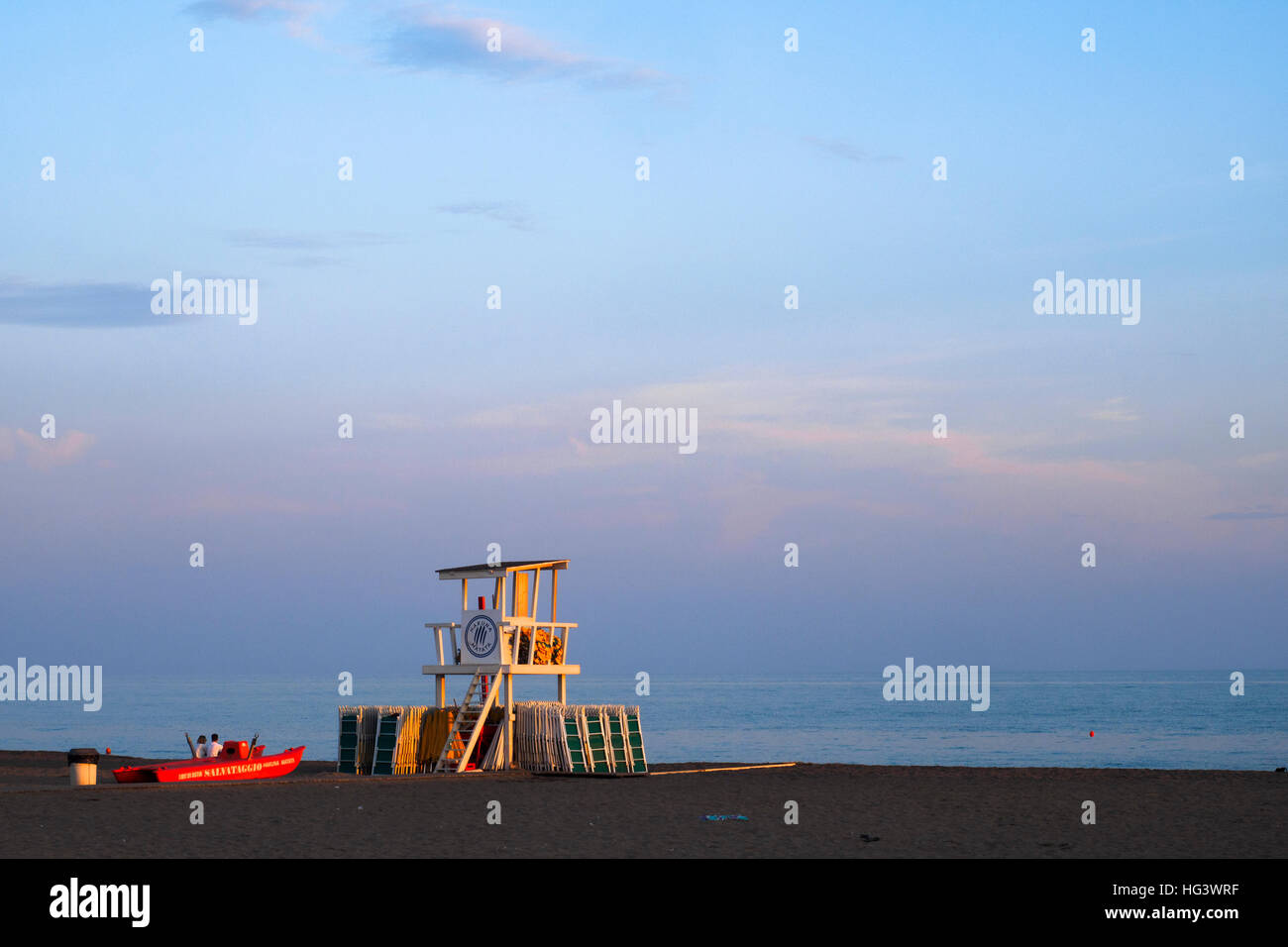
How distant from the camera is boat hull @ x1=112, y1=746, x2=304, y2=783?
27.1m

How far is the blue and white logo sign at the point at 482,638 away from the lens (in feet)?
100

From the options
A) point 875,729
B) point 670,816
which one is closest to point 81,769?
point 670,816

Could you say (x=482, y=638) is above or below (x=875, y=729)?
above

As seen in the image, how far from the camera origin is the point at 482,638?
3078 cm

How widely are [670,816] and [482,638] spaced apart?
10.6m

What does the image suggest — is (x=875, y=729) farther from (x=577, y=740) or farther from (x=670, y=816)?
(x=670, y=816)

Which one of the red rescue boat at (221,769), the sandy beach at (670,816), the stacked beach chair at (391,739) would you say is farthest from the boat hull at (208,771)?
the stacked beach chair at (391,739)

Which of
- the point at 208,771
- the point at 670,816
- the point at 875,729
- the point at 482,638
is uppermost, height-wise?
the point at 482,638

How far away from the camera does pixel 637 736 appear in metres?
30.3

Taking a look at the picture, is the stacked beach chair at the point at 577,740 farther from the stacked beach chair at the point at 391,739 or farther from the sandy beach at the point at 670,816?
the stacked beach chair at the point at 391,739

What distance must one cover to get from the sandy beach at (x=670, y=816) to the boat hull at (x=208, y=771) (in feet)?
1.41

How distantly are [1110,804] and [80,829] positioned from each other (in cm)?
1555

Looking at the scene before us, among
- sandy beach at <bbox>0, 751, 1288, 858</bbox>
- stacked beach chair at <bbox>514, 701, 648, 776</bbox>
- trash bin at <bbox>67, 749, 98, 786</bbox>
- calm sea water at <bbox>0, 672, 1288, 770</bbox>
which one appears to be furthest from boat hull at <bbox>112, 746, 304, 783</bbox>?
calm sea water at <bbox>0, 672, 1288, 770</bbox>
